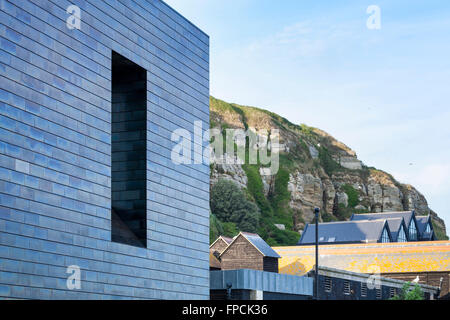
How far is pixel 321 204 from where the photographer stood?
13438cm

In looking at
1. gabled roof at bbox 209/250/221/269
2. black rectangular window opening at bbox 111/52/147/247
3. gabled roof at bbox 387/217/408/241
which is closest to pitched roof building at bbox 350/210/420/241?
gabled roof at bbox 387/217/408/241

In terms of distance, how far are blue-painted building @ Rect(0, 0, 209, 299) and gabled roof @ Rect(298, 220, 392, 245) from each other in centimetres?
4713

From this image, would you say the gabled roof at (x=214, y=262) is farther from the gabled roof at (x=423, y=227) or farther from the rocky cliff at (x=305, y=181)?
the gabled roof at (x=423, y=227)

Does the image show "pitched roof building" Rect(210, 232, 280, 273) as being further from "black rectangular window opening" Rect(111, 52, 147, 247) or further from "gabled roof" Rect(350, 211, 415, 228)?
"gabled roof" Rect(350, 211, 415, 228)

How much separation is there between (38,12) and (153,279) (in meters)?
17.5

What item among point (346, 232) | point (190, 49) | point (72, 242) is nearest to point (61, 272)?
point (72, 242)

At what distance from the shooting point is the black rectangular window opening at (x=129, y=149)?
4144cm

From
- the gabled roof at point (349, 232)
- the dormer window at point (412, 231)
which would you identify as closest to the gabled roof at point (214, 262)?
the gabled roof at point (349, 232)

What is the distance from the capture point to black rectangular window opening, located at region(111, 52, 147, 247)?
4144 cm

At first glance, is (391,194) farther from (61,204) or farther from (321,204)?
(61,204)

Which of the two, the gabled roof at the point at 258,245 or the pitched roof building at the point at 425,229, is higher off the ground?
the pitched roof building at the point at 425,229

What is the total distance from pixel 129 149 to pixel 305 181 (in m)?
Answer: 94.2

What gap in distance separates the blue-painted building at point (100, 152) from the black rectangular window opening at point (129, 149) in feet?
0.25

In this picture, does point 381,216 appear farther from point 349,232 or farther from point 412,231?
point 349,232
